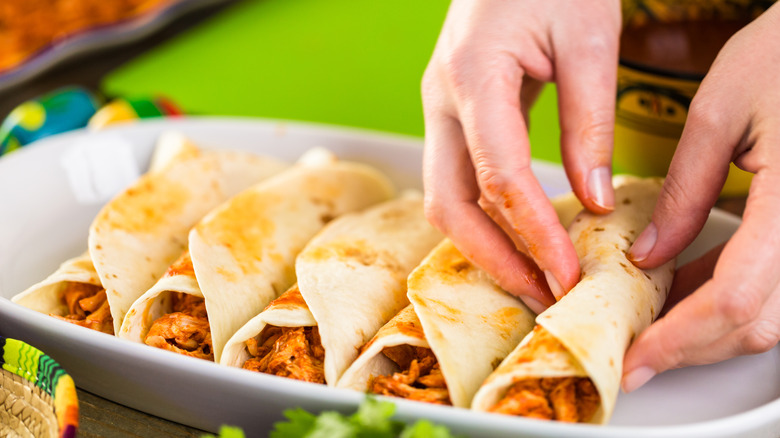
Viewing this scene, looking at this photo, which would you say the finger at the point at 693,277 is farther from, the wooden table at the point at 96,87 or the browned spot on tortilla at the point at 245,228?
the browned spot on tortilla at the point at 245,228

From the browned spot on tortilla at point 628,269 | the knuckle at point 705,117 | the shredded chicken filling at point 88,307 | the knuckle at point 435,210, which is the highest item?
the knuckle at point 705,117

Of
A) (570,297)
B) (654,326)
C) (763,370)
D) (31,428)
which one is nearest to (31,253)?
(31,428)

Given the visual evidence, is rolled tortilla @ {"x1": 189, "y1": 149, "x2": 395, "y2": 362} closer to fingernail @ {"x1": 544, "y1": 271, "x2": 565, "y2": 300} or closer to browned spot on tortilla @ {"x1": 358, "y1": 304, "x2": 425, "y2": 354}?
browned spot on tortilla @ {"x1": 358, "y1": 304, "x2": 425, "y2": 354}

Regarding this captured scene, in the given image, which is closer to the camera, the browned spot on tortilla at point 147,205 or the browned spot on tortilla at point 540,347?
the browned spot on tortilla at point 540,347

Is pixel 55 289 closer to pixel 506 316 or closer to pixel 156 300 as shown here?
pixel 156 300

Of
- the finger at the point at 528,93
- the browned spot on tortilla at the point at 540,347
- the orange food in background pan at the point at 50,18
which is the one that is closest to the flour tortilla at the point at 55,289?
the browned spot on tortilla at the point at 540,347

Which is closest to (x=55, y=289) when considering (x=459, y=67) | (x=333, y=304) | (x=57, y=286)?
(x=57, y=286)
